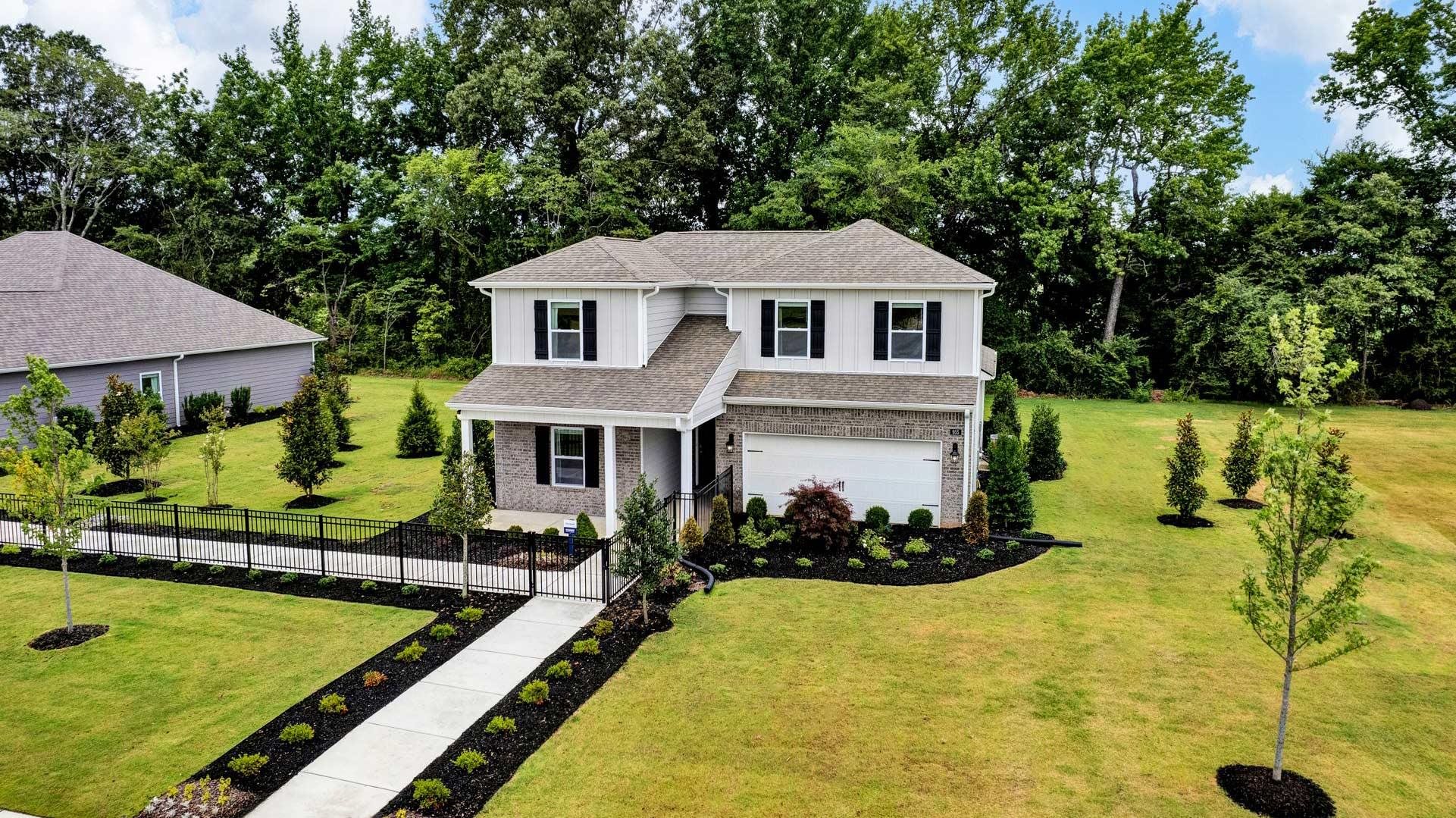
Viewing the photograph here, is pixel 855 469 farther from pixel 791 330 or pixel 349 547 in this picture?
pixel 349 547

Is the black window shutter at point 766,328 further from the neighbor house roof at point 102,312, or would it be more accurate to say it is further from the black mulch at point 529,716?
the neighbor house roof at point 102,312

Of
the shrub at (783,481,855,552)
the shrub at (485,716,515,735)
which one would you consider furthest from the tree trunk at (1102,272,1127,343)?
the shrub at (485,716,515,735)

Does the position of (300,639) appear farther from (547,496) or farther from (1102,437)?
(1102,437)

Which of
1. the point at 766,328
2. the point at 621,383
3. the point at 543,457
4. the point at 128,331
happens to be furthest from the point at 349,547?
the point at 128,331

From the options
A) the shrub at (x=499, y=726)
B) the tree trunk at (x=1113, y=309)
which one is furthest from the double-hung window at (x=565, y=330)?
the tree trunk at (x=1113, y=309)

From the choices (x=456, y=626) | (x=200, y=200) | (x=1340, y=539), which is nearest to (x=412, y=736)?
(x=456, y=626)
